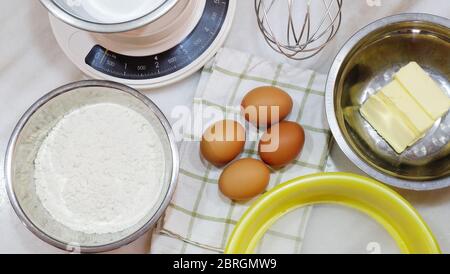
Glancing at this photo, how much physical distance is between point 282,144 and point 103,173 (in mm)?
292

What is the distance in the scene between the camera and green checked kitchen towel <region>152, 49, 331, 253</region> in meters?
0.95

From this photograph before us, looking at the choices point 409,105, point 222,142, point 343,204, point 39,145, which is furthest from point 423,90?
A: point 39,145

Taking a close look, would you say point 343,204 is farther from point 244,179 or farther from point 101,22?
point 101,22

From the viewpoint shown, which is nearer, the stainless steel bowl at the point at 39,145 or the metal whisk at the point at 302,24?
the stainless steel bowl at the point at 39,145

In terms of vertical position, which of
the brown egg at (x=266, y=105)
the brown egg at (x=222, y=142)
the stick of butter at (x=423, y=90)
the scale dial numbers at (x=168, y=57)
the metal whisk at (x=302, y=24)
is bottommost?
the brown egg at (x=222, y=142)

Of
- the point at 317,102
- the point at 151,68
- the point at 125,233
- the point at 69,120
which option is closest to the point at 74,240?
the point at 125,233

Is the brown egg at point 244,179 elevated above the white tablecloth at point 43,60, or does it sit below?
below

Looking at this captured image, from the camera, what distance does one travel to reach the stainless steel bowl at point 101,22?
801 millimetres

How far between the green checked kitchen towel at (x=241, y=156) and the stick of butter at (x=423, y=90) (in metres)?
0.14

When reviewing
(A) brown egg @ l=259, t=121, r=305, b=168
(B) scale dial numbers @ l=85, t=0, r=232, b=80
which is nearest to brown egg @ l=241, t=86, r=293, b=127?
(A) brown egg @ l=259, t=121, r=305, b=168

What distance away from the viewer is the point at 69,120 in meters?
0.94

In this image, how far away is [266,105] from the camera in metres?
0.93

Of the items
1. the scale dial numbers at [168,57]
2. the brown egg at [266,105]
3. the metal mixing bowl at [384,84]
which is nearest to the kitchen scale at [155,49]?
the scale dial numbers at [168,57]

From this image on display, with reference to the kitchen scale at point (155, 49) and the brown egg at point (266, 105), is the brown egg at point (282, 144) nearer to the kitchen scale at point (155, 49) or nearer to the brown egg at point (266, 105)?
the brown egg at point (266, 105)
